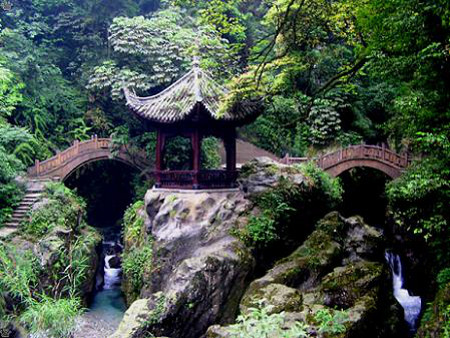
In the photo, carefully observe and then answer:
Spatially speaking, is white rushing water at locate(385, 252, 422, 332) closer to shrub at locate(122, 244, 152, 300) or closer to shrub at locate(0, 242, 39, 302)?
shrub at locate(122, 244, 152, 300)

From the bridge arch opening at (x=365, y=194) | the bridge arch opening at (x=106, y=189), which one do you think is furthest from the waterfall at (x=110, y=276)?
the bridge arch opening at (x=365, y=194)

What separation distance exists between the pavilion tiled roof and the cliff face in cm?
180

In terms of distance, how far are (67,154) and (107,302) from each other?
646cm

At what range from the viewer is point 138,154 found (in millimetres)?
17000

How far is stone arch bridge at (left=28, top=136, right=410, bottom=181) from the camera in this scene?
15.9 meters

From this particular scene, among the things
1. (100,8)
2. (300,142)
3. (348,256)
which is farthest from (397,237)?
(100,8)

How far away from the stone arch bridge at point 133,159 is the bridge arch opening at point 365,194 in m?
2.27

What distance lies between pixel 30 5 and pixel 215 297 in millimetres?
19691

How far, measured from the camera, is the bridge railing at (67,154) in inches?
614

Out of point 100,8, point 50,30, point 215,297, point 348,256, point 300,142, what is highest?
point 100,8

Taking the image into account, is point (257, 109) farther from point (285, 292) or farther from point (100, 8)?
point (100, 8)

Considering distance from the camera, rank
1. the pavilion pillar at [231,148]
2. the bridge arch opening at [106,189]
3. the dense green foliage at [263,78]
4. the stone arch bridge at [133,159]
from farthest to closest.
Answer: the bridge arch opening at [106,189] < the stone arch bridge at [133,159] < the pavilion pillar at [231,148] < the dense green foliage at [263,78]

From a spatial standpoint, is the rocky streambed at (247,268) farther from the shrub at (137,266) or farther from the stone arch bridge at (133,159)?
the stone arch bridge at (133,159)

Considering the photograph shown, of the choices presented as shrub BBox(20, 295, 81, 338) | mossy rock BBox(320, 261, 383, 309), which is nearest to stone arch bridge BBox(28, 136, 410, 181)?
shrub BBox(20, 295, 81, 338)
